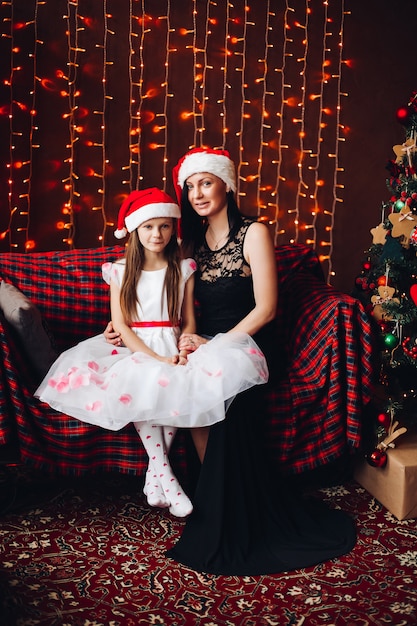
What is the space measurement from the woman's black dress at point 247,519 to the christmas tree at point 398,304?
42cm

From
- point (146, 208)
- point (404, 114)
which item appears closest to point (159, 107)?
point (146, 208)

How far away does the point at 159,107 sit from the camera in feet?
13.0

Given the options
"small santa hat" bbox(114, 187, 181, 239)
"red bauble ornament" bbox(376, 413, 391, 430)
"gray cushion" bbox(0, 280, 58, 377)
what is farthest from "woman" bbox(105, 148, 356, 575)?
"gray cushion" bbox(0, 280, 58, 377)

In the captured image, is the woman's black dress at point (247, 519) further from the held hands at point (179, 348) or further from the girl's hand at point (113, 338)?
the girl's hand at point (113, 338)

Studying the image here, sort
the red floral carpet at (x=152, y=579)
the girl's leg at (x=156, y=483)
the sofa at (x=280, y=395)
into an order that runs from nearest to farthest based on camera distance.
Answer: the red floral carpet at (x=152, y=579) → the girl's leg at (x=156, y=483) → the sofa at (x=280, y=395)

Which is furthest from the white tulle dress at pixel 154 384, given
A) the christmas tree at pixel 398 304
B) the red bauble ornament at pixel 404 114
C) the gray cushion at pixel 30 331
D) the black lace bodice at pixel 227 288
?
the red bauble ornament at pixel 404 114

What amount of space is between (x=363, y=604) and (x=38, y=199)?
113 inches

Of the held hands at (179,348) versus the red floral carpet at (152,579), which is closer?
the red floral carpet at (152,579)

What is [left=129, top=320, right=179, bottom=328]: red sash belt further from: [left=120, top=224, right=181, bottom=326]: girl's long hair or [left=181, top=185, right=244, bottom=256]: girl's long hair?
[left=181, top=185, right=244, bottom=256]: girl's long hair

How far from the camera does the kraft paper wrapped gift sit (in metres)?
2.38

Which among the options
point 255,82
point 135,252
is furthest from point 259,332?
point 255,82

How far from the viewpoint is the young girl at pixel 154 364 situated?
2.10 meters

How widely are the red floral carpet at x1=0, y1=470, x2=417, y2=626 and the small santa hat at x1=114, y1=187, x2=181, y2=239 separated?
110 centimetres

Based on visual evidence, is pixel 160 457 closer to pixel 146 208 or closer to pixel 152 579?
pixel 152 579
